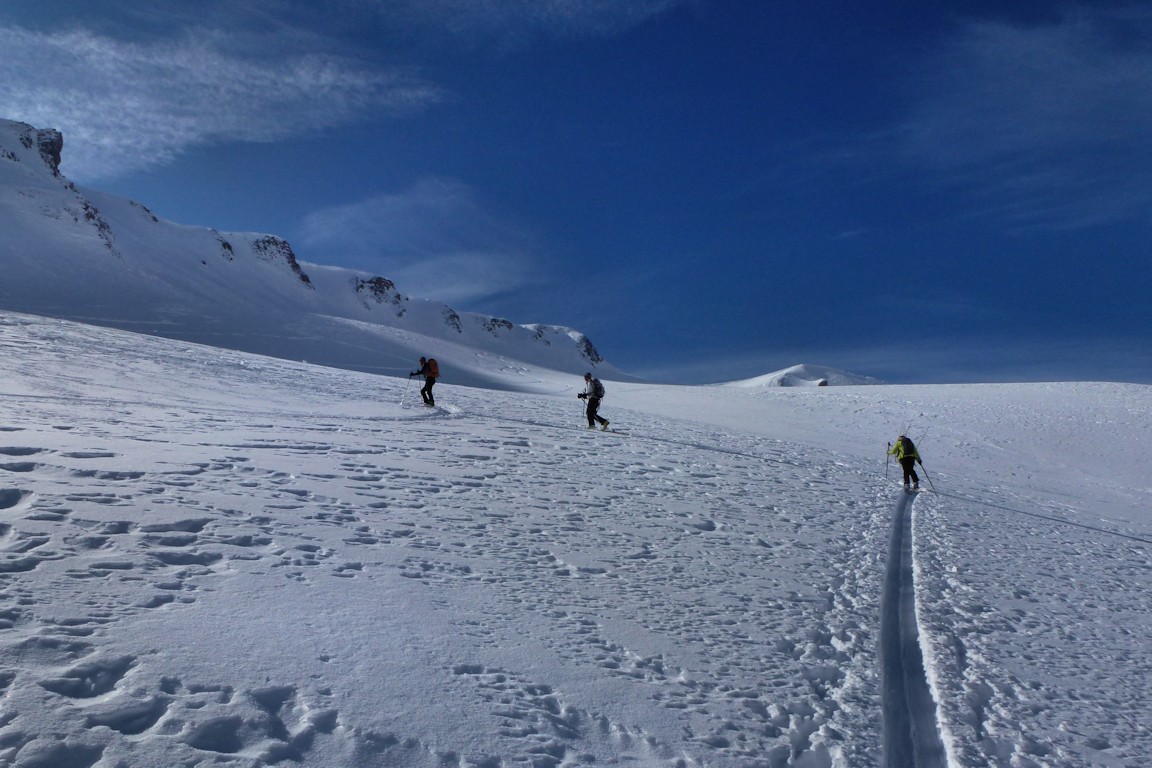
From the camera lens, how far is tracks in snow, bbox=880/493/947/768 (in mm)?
4598

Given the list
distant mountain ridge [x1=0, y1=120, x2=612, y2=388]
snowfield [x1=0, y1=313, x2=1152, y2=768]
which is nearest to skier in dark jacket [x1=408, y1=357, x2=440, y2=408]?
snowfield [x1=0, y1=313, x2=1152, y2=768]

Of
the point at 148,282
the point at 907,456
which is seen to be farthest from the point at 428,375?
the point at 148,282

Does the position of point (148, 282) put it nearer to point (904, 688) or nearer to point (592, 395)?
point (592, 395)

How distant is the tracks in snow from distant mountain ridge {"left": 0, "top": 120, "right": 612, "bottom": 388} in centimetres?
4870

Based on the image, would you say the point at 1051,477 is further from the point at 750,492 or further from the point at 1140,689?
the point at 1140,689

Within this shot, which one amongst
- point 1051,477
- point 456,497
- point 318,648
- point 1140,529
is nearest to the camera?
point 318,648

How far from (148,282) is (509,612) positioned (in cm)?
8453

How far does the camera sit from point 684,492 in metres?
12.1

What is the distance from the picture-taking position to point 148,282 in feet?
250

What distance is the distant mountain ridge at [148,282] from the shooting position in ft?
184

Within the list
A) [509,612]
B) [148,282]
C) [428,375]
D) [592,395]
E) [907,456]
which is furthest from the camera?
[148,282]

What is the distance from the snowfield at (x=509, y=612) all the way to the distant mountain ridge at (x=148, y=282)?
44.4 meters

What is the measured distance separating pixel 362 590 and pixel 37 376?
15.9 m

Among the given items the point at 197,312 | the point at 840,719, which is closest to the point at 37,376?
the point at 840,719
